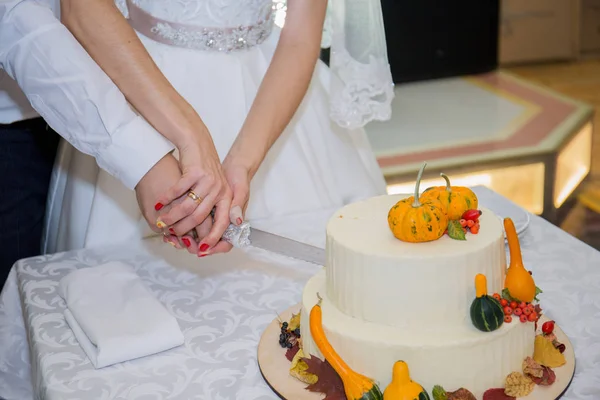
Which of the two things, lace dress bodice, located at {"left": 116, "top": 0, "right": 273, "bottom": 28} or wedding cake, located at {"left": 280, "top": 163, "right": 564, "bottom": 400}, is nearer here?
wedding cake, located at {"left": 280, "top": 163, "right": 564, "bottom": 400}

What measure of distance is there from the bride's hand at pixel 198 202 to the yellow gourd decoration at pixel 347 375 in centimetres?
33

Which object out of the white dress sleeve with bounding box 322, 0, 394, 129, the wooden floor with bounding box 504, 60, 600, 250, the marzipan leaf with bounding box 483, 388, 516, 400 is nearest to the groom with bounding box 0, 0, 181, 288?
the white dress sleeve with bounding box 322, 0, 394, 129

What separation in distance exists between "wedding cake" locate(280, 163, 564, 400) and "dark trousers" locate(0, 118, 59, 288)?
0.87 m

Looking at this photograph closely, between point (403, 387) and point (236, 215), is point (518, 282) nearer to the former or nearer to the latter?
point (403, 387)

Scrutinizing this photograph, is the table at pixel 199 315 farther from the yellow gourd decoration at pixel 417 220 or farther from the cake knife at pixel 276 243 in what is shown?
the yellow gourd decoration at pixel 417 220

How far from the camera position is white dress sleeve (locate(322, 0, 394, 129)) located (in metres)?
1.68

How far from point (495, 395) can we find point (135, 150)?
2.19ft

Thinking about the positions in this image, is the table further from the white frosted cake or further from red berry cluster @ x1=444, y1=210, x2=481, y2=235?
red berry cluster @ x1=444, y1=210, x2=481, y2=235

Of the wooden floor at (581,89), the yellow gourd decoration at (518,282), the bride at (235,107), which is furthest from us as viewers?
the wooden floor at (581,89)

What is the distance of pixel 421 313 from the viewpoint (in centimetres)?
93

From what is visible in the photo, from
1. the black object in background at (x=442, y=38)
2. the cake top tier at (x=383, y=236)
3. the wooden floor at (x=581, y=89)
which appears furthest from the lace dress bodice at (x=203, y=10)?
the black object in background at (x=442, y=38)

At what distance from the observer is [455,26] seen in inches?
201

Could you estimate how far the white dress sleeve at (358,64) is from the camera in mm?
1685

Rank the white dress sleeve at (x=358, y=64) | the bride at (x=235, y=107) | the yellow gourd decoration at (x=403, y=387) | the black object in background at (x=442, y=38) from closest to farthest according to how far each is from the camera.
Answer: the yellow gourd decoration at (x=403, y=387) < the bride at (x=235, y=107) < the white dress sleeve at (x=358, y=64) < the black object in background at (x=442, y=38)
